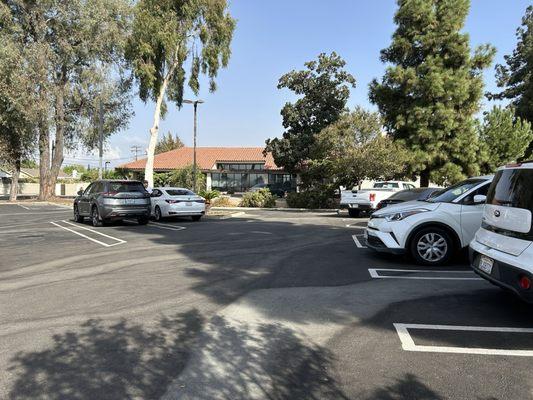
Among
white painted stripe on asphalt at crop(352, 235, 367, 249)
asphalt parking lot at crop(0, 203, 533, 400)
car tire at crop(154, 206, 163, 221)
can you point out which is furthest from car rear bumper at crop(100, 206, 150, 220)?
white painted stripe on asphalt at crop(352, 235, 367, 249)

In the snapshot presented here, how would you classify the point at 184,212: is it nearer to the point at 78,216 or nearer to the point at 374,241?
the point at 78,216

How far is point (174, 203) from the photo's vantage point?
723 inches

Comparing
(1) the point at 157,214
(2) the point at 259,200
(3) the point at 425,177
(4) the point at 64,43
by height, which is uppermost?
(4) the point at 64,43

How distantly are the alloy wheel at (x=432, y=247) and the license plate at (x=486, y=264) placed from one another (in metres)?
2.83

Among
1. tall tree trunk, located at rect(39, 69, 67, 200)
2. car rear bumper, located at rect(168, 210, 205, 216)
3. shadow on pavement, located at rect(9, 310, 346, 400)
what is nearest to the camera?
shadow on pavement, located at rect(9, 310, 346, 400)

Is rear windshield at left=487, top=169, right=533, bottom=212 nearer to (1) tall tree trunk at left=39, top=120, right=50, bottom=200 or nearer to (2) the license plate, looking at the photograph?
(2) the license plate

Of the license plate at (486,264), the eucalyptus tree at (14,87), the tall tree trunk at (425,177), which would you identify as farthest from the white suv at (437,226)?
the eucalyptus tree at (14,87)

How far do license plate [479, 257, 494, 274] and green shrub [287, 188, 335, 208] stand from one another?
2332 centimetres

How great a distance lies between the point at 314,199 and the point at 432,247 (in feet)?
68.0

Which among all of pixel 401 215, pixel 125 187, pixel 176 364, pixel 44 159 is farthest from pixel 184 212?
pixel 44 159

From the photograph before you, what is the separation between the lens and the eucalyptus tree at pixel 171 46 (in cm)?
2791

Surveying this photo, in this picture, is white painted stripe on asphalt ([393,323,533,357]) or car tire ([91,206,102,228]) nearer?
white painted stripe on asphalt ([393,323,533,357])

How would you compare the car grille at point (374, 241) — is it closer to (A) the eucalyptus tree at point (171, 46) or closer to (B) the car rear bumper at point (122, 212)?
(B) the car rear bumper at point (122, 212)

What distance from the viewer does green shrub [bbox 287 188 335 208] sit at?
29.0 m
